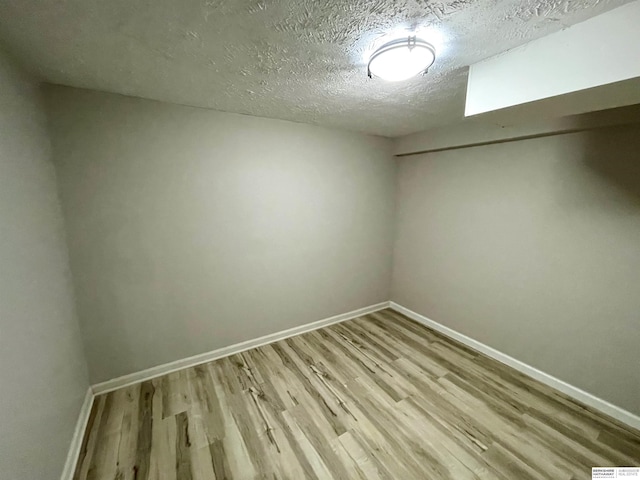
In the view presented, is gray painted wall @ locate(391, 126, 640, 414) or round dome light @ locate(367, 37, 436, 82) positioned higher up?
round dome light @ locate(367, 37, 436, 82)

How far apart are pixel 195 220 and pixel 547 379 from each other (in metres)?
3.36

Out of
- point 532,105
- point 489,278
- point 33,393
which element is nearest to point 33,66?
point 33,393

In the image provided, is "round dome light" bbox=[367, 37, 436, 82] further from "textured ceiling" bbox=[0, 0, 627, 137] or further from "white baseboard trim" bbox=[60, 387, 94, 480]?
"white baseboard trim" bbox=[60, 387, 94, 480]

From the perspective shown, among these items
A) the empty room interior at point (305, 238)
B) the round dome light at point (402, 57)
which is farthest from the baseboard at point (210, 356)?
the round dome light at point (402, 57)

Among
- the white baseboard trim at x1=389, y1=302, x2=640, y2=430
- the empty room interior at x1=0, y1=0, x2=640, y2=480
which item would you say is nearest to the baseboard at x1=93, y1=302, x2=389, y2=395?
the empty room interior at x1=0, y1=0, x2=640, y2=480

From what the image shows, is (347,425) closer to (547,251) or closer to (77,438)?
(77,438)

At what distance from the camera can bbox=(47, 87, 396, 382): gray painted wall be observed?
1.79m

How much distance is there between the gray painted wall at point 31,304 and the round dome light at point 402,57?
177cm

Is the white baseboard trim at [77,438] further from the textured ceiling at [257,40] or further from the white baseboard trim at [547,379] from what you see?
the white baseboard trim at [547,379]

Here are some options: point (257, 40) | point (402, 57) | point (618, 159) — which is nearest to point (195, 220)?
point (257, 40)

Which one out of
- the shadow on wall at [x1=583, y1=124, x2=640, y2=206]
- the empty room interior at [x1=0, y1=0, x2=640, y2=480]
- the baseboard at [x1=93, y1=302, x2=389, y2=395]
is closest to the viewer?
the empty room interior at [x1=0, y1=0, x2=640, y2=480]

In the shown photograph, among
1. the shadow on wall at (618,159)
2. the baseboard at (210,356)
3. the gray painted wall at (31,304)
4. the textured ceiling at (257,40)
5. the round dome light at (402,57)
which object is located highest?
the textured ceiling at (257,40)

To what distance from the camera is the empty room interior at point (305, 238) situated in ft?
3.53

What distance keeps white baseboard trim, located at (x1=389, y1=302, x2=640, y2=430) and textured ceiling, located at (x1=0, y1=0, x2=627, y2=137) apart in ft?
7.93
